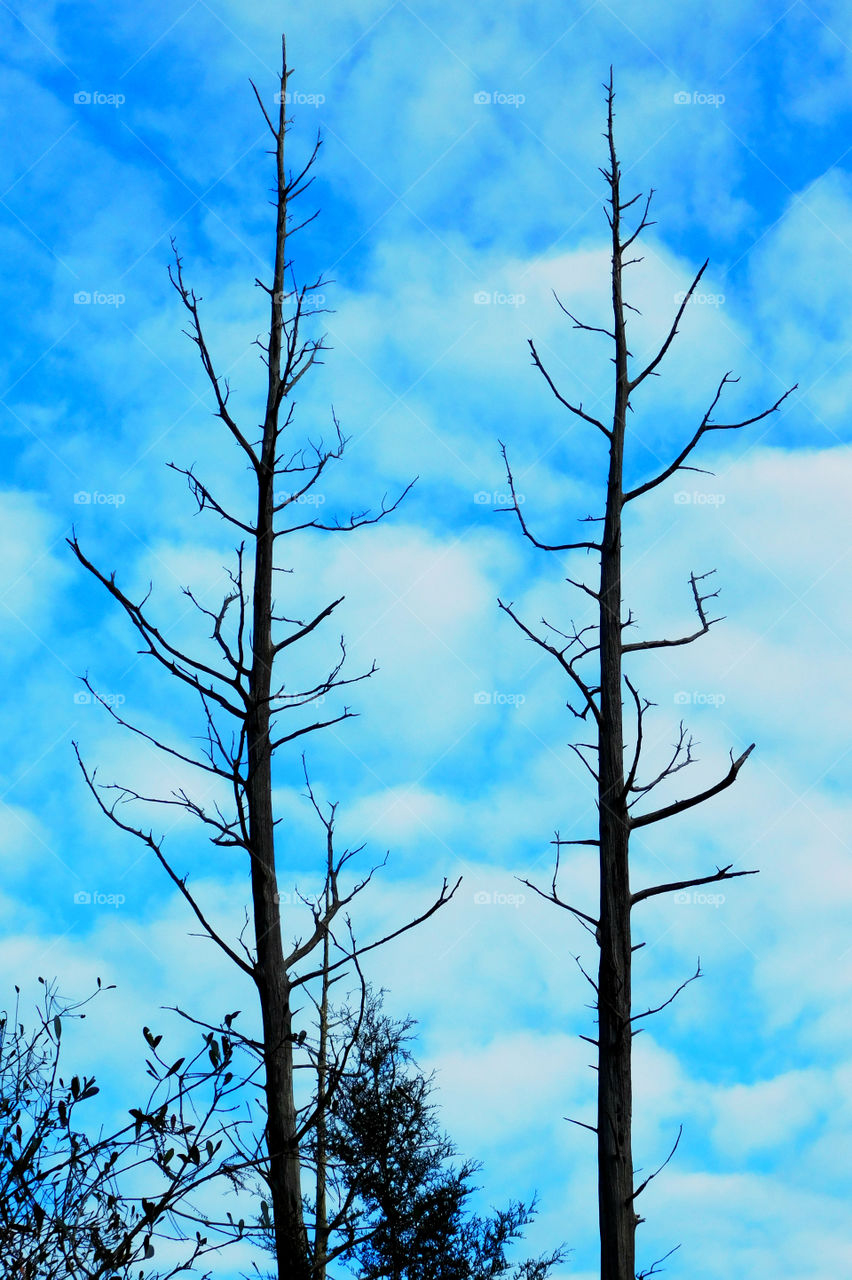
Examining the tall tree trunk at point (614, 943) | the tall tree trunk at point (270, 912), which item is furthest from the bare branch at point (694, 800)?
the tall tree trunk at point (270, 912)

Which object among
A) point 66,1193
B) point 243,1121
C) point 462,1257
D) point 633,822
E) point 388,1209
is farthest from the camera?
point 462,1257

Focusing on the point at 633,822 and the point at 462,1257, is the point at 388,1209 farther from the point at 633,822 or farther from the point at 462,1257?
the point at 633,822

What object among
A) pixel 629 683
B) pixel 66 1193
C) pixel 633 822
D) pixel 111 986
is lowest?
pixel 66 1193

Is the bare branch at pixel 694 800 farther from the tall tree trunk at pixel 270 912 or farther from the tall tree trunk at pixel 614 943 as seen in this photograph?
the tall tree trunk at pixel 270 912

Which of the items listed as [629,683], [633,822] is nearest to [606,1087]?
[633,822]

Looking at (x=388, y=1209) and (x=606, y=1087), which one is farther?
(x=388, y=1209)

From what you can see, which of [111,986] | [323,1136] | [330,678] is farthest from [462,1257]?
[111,986]

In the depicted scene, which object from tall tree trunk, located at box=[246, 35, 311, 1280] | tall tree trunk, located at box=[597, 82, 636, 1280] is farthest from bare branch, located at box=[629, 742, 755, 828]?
tall tree trunk, located at box=[246, 35, 311, 1280]

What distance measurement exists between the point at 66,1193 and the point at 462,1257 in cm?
877

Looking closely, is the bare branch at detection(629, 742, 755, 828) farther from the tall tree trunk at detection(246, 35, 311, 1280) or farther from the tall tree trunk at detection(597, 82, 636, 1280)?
the tall tree trunk at detection(246, 35, 311, 1280)

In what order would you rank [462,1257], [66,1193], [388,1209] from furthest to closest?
[462,1257] < [388,1209] < [66,1193]

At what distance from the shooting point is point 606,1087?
5211 mm

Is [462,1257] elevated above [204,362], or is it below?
below

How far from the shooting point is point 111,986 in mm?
4035
